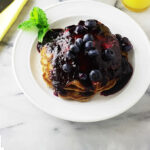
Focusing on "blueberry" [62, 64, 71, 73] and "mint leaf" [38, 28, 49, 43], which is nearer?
"blueberry" [62, 64, 71, 73]

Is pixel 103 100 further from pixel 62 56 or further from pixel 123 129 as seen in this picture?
pixel 62 56

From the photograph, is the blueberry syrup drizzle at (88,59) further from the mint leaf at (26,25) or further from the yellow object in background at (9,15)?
the yellow object in background at (9,15)

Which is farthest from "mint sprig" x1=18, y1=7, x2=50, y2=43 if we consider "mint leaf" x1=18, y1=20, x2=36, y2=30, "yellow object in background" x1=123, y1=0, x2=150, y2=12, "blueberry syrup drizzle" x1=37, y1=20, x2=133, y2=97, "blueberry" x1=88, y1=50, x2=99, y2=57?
"yellow object in background" x1=123, y1=0, x2=150, y2=12

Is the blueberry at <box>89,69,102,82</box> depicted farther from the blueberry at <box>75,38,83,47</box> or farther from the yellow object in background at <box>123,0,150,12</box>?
the yellow object in background at <box>123,0,150,12</box>

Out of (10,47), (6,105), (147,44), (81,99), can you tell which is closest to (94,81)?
(81,99)

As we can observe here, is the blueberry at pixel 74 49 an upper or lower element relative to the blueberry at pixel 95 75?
upper

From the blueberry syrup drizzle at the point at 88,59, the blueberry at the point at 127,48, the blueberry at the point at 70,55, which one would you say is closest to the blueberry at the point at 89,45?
the blueberry syrup drizzle at the point at 88,59

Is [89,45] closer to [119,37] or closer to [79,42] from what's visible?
[79,42]
